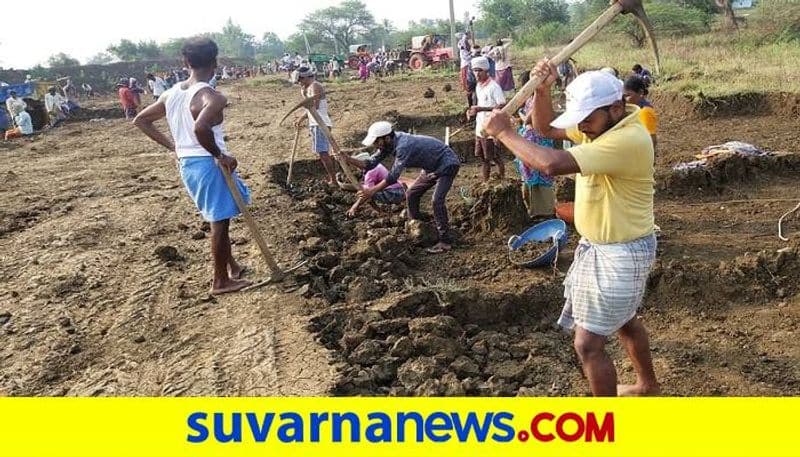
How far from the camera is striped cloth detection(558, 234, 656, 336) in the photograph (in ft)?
7.93

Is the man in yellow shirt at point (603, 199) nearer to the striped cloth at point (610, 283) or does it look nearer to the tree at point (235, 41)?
the striped cloth at point (610, 283)

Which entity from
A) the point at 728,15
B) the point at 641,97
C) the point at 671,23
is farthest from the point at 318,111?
the point at 728,15

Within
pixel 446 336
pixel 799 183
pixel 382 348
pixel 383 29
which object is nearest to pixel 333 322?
pixel 382 348

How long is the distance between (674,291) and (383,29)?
78.1 m

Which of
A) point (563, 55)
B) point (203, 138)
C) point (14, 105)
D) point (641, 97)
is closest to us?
point (563, 55)

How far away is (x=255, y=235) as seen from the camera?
426 centimetres

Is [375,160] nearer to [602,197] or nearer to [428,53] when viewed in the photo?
[602,197]

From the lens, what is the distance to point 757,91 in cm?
1077

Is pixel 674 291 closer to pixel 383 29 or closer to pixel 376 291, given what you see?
pixel 376 291

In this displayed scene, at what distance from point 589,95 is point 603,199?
1.38 ft

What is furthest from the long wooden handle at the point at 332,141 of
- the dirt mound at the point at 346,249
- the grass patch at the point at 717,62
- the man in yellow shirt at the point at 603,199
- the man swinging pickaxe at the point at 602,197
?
the grass patch at the point at 717,62

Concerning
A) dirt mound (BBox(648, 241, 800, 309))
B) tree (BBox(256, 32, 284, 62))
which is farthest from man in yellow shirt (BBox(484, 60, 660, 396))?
tree (BBox(256, 32, 284, 62))

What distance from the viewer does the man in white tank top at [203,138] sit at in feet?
12.6

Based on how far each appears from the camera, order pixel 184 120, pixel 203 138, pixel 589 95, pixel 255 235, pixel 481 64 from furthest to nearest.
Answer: pixel 481 64, pixel 255 235, pixel 184 120, pixel 203 138, pixel 589 95
